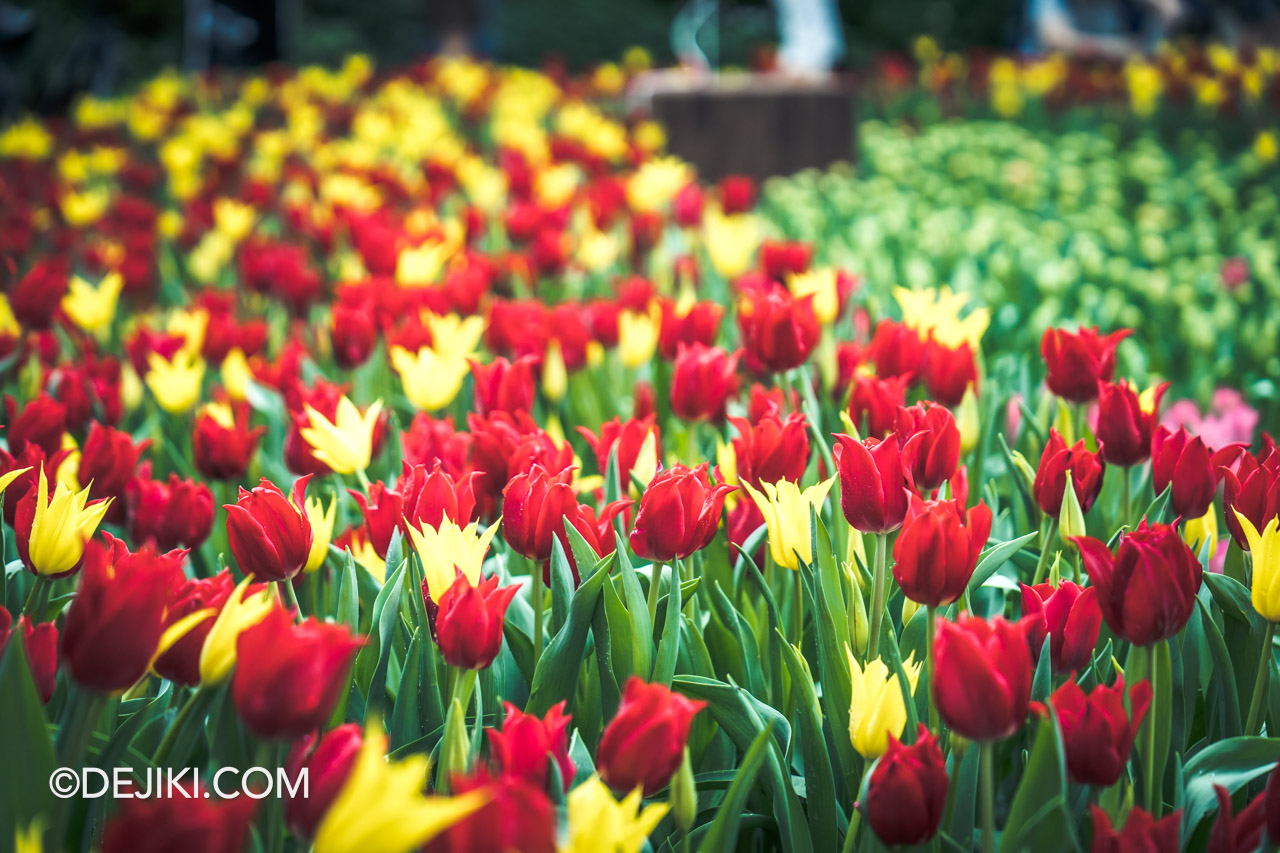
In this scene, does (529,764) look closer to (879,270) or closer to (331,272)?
(879,270)

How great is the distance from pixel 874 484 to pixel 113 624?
0.72m

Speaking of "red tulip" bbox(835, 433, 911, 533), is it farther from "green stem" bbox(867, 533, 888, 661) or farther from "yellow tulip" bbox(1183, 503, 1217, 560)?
"yellow tulip" bbox(1183, 503, 1217, 560)

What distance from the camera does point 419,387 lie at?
1.72 m

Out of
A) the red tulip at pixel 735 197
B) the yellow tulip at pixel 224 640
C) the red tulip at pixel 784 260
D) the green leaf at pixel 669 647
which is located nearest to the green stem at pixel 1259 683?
the green leaf at pixel 669 647

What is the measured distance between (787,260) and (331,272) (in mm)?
1589

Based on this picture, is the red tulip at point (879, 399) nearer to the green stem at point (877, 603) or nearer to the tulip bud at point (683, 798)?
the green stem at point (877, 603)

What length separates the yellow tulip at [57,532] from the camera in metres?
1.08

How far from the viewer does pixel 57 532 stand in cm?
108

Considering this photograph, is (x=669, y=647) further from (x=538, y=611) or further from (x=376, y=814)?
(x=376, y=814)

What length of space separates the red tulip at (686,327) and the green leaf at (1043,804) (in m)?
1.10

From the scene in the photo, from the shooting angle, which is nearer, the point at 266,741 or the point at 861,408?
the point at 266,741

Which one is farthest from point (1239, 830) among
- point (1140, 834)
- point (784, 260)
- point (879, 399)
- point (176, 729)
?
point (784, 260)

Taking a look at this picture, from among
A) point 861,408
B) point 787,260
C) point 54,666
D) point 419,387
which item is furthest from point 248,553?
point 787,260

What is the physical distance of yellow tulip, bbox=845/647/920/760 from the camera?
3.17 ft
